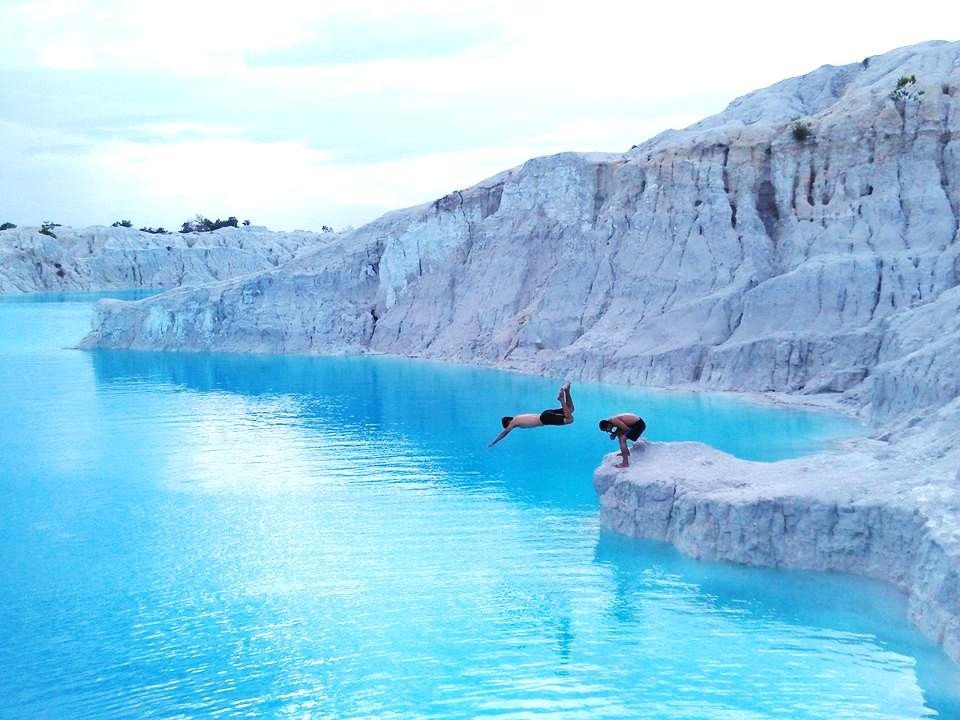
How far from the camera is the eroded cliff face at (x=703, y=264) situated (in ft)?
102

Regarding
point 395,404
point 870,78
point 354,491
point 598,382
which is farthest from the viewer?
point 870,78

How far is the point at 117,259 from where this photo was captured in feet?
344

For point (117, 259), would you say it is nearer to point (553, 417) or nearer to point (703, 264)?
point (703, 264)

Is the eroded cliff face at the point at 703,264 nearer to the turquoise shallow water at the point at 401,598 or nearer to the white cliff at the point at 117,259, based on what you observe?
the turquoise shallow water at the point at 401,598

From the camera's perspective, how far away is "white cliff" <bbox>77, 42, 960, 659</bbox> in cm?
1527

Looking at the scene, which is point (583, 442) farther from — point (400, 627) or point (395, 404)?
point (400, 627)

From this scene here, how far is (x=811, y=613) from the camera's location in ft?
44.1

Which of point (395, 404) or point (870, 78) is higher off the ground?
point (870, 78)

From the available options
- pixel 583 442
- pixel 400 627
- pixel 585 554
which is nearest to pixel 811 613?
pixel 585 554

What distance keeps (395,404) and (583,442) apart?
858 cm

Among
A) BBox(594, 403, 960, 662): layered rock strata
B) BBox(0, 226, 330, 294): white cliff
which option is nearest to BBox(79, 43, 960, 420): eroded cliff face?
BBox(594, 403, 960, 662): layered rock strata

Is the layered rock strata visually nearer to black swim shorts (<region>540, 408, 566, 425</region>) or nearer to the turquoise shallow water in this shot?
the turquoise shallow water

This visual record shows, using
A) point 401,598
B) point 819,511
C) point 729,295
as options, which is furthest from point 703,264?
point 401,598

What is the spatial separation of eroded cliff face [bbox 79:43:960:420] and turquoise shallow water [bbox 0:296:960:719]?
559 cm
